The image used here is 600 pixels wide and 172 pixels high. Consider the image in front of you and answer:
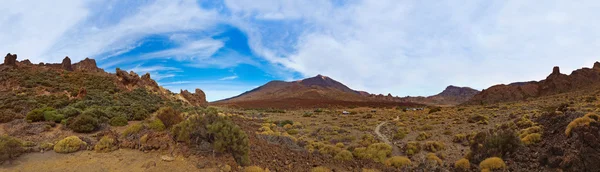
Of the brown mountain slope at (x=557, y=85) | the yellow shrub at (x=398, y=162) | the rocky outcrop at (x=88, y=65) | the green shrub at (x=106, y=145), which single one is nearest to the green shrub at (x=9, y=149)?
the green shrub at (x=106, y=145)

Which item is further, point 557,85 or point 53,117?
point 557,85

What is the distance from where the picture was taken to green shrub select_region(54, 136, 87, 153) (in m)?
12.1

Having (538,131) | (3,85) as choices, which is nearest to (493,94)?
(538,131)

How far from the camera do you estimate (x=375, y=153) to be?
15.1 metres

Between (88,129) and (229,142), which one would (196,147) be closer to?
(229,142)

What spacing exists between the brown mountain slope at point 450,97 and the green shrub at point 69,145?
14531 centimetres

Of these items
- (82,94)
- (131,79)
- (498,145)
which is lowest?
(498,145)

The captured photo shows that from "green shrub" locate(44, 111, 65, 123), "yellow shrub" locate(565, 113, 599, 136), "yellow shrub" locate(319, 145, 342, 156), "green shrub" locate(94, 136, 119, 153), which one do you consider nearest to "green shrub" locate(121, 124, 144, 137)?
"green shrub" locate(94, 136, 119, 153)

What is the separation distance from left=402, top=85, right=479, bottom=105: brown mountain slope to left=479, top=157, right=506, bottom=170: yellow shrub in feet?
458

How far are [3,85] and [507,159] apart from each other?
42425mm

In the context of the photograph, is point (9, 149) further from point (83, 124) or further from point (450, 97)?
point (450, 97)

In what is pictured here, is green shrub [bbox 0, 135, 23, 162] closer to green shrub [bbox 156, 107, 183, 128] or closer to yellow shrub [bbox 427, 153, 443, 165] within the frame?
green shrub [bbox 156, 107, 183, 128]

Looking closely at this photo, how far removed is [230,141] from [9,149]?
24.8ft

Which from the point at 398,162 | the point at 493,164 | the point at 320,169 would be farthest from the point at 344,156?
the point at 493,164
